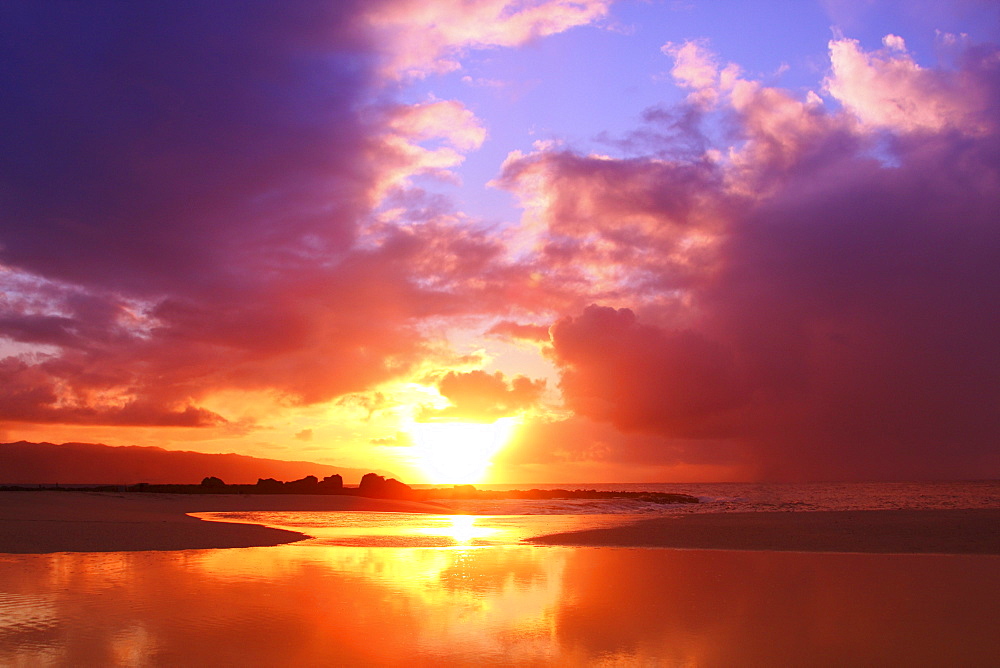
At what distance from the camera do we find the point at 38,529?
82.4ft

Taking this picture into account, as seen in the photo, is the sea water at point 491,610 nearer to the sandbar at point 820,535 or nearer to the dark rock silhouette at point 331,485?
the sandbar at point 820,535

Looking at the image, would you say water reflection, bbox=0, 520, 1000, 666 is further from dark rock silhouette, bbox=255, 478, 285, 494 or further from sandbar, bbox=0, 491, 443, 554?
dark rock silhouette, bbox=255, 478, 285, 494

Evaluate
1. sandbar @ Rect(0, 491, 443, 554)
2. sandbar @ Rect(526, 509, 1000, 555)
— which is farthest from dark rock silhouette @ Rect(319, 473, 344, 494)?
sandbar @ Rect(526, 509, 1000, 555)

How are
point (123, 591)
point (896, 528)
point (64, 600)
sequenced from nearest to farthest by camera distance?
point (64, 600), point (123, 591), point (896, 528)

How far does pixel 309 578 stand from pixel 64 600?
462cm

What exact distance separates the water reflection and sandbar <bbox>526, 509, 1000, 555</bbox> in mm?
3941

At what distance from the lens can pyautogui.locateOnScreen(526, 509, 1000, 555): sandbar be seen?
73.6 ft

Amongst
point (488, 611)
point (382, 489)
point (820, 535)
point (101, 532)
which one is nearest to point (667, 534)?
point (820, 535)

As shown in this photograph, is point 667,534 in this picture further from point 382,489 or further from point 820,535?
point 382,489

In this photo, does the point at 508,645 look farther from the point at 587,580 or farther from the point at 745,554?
the point at 745,554

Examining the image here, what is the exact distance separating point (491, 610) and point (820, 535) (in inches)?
746

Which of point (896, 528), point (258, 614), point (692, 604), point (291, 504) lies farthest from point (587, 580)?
point (291, 504)

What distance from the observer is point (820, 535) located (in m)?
25.7

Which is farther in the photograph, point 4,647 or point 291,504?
point 291,504
